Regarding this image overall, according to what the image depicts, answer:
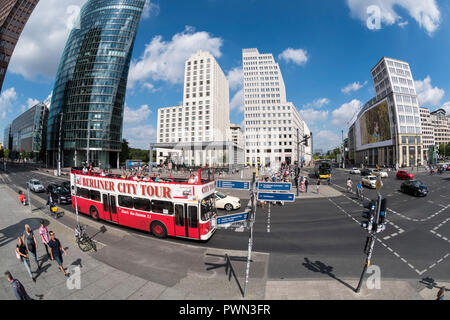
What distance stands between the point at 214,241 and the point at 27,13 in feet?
195

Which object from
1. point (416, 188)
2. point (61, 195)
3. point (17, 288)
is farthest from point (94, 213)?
point (416, 188)

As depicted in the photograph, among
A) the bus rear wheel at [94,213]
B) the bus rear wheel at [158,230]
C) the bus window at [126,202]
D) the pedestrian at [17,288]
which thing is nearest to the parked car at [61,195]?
the bus rear wheel at [94,213]

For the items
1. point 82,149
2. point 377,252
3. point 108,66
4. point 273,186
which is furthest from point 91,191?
point 108,66

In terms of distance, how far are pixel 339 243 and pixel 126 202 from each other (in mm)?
11961

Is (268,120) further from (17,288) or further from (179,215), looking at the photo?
(17,288)

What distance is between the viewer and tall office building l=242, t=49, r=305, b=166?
295ft

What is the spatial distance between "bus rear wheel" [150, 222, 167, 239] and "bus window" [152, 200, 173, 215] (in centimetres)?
77

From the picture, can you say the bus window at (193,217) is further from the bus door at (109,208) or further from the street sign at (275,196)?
the bus door at (109,208)

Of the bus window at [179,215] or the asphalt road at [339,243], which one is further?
the bus window at [179,215]

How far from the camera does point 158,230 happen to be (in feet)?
33.1

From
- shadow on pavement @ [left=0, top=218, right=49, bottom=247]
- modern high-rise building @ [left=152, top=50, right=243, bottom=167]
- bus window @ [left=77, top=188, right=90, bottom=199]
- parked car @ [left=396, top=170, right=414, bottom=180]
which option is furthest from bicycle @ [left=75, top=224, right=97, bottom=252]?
modern high-rise building @ [left=152, top=50, right=243, bottom=167]

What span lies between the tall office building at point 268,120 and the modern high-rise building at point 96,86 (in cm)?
5597

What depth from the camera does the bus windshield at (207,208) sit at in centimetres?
927

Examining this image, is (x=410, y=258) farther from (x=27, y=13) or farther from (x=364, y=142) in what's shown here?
(x=364, y=142)
